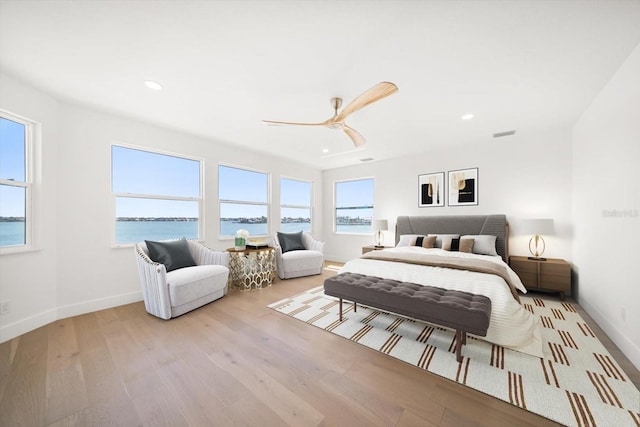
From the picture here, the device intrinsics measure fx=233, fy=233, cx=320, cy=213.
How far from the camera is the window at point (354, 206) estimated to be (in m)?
6.15

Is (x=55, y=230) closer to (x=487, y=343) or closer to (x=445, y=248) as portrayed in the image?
(x=487, y=343)

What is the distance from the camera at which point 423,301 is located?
211 cm

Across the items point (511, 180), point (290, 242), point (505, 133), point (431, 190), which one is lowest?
point (290, 242)

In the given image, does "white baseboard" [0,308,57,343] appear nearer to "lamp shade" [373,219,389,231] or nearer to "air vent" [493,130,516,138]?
"lamp shade" [373,219,389,231]

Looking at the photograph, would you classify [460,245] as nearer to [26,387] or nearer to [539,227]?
[539,227]

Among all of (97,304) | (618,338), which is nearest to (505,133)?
(618,338)

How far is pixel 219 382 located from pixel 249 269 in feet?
7.75

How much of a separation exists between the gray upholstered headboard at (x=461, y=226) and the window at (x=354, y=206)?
104 cm

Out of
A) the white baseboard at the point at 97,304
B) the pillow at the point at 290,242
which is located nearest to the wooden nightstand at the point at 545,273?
the pillow at the point at 290,242

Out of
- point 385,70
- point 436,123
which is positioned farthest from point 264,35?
point 436,123

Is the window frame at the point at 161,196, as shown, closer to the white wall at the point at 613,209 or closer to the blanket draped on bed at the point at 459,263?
the blanket draped on bed at the point at 459,263

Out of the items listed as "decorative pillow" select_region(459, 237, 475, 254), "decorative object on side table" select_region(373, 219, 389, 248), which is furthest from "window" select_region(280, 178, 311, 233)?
"decorative pillow" select_region(459, 237, 475, 254)

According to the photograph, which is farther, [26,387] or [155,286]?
[155,286]

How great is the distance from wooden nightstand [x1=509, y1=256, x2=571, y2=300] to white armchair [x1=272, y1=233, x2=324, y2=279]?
3.40 m
